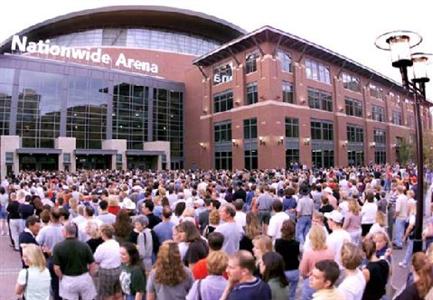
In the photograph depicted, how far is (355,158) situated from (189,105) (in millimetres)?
23663

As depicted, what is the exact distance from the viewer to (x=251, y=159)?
4097 cm

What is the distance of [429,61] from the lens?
23.5ft

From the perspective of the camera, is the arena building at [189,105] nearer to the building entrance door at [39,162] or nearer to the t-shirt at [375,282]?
the building entrance door at [39,162]

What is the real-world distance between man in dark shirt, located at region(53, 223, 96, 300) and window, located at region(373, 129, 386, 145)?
185 feet

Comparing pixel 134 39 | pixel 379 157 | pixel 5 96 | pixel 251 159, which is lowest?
pixel 251 159

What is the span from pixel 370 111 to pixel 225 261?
55.8 meters

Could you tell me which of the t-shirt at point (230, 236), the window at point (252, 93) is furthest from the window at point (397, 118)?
the t-shirt at point (230, 236)

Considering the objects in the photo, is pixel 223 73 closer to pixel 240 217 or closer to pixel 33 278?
pixel 240 217

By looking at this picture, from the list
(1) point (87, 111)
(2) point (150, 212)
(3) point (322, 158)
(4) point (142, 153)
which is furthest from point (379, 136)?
(2) point (150, 212)

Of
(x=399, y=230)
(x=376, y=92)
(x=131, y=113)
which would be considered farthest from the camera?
(x=376, y=92)

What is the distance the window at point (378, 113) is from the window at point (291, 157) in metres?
21.5

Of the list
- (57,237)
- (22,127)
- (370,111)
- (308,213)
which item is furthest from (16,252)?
(370,111)

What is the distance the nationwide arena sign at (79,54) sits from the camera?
4850 centimetres

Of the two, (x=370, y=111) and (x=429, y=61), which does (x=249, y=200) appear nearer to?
(x=429, y=61)
